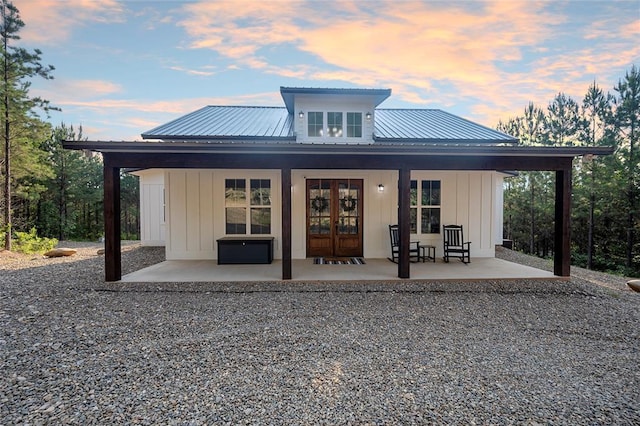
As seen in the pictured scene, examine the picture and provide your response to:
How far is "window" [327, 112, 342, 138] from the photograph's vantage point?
9.18 meters

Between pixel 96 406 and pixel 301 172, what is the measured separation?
676 centimetres

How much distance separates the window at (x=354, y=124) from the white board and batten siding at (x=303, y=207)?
1385 millimetres

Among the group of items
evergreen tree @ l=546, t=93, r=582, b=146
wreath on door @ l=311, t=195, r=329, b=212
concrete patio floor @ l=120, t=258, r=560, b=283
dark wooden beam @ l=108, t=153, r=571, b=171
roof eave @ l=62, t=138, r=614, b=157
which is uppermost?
evergreen tree @ l=546, t=93, r=582, b=146

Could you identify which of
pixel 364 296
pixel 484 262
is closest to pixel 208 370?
pixel 364 296

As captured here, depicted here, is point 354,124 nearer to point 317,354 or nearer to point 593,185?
point 317,354

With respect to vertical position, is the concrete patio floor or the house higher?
the house

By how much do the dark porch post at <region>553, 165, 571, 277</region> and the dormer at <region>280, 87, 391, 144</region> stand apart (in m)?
4.72

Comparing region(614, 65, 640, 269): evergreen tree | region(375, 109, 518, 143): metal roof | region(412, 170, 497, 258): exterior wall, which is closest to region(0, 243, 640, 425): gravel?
region(412, 170, 497, 258): exterior wall

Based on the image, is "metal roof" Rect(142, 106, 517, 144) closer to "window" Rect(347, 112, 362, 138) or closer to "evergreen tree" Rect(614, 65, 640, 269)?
"window" Rect(347, 112, 362, 138)

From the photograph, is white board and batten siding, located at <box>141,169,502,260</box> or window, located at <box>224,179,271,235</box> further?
window, located at <box>224,179,271,235</box>

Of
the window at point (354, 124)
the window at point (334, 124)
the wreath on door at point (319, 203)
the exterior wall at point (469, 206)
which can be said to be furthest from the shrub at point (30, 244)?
the exterior wall at point (469, 206)

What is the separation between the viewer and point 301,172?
8516 millimetres

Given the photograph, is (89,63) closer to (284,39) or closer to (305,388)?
(284,39)

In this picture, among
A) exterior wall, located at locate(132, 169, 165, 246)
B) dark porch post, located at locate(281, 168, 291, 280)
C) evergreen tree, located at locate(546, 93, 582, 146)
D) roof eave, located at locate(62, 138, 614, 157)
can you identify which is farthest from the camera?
evergreen tree, located at locate(546, 93, 582, 146)
